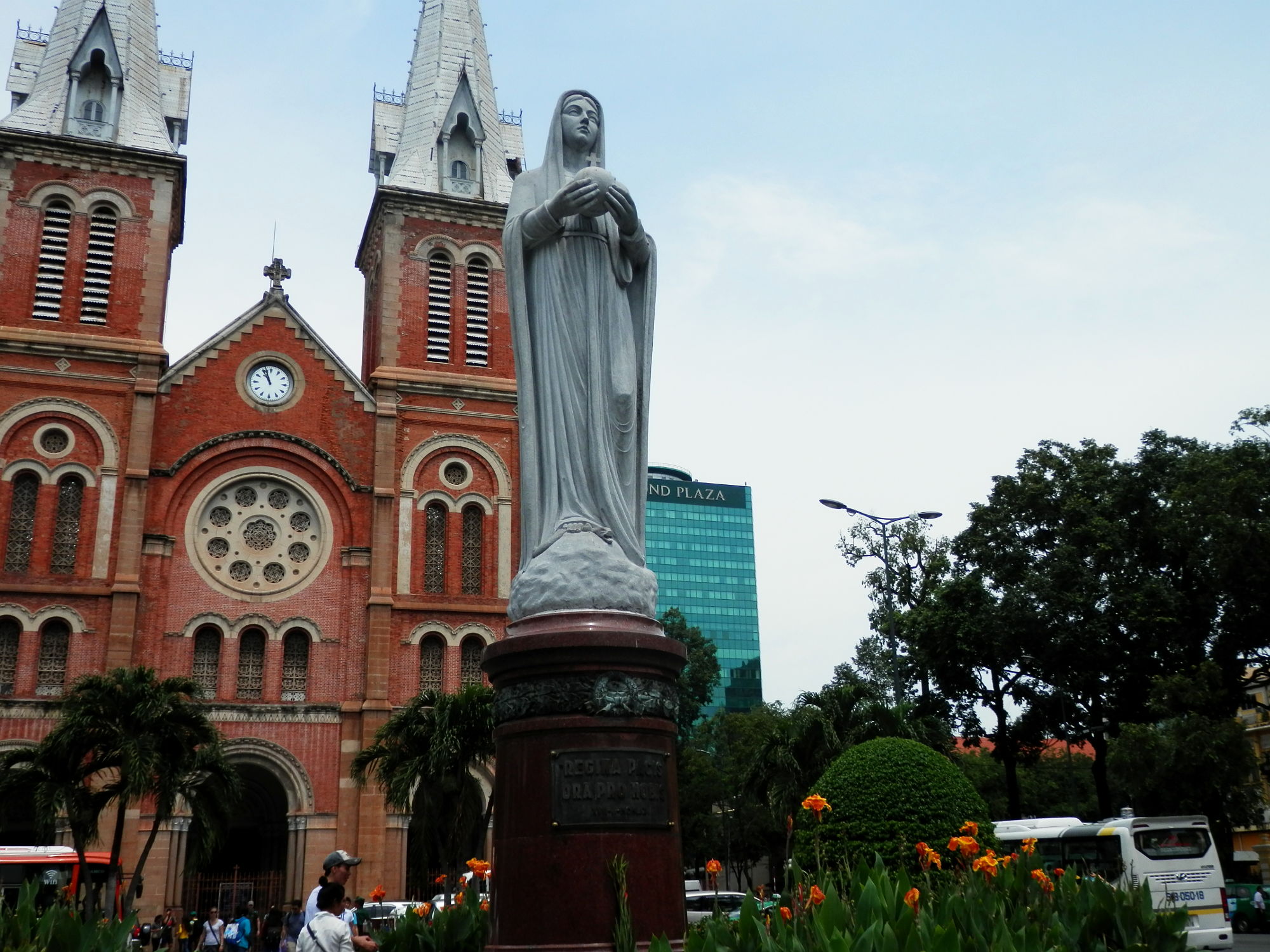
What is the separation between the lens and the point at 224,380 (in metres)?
30.7

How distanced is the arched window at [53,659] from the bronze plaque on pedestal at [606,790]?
24704mm

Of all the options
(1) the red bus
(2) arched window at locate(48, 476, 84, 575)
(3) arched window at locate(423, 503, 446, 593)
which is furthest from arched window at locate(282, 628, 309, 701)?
(1) the red bus

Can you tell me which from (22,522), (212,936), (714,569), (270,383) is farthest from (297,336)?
(714,569)

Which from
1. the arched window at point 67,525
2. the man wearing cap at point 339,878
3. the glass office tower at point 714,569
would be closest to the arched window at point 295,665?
the arched window at point 67,525

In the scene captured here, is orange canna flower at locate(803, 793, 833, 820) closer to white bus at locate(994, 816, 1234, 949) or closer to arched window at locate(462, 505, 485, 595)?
white bus at locate(994, 816, 1234, 949)

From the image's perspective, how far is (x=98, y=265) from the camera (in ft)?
99.7

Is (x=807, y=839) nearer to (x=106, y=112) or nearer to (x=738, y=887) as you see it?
(x=106, y=112)

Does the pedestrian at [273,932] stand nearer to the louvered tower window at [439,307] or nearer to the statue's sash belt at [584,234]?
the louvered tower window at [439,307]

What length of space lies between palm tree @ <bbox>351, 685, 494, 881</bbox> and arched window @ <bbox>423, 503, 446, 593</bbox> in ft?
23.5

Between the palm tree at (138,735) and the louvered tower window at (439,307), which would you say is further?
the louvered tower window at (439,307)

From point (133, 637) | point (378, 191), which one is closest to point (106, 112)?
point (378, 191)

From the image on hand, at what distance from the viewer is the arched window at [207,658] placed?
28156mm

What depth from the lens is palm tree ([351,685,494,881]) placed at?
21094 millimetres

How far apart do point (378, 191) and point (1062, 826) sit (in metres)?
23.2
